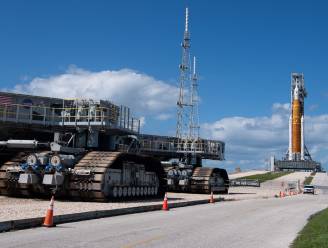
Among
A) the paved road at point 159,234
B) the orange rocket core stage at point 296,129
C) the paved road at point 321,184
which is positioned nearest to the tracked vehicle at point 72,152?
the paved road at point 159,234

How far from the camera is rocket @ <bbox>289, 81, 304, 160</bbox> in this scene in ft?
392

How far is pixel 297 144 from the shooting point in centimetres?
11988

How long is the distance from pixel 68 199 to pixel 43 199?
128 centimetres

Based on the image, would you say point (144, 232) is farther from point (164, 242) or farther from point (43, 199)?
point (43, 199)

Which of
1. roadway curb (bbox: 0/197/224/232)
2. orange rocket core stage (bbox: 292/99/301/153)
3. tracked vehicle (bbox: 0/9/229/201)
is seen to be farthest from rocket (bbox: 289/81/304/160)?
roadway curb (bbox: 0/197/224/232)

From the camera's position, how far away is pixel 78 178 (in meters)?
25.8

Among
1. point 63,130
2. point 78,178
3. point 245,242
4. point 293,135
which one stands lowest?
point 245,242

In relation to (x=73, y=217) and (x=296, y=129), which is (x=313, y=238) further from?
(x=296, y=129)

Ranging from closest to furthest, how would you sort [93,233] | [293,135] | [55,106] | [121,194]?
[93,233] < [121,194] < [55,106] < [293,135]

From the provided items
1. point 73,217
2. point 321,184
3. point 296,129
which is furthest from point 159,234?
point 296,129

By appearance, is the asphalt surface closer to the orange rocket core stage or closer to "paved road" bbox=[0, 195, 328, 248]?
"paved road" bbox=[0, 195, 328, 248]

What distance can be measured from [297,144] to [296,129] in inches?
140

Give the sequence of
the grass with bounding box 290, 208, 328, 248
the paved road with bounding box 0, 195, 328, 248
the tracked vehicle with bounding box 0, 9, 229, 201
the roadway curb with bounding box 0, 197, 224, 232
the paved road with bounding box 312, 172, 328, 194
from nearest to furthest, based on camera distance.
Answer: the grass with bounding box 290, 208, 328, 248, the paved road with bounding box 0, 195, 328, 248, the roadway curb with bounding box 0, 197, 224, 232, the tracked vehicle with bounding box 0, 9, 229, 201, the paved road with bounding box 312, 172, 328, 194

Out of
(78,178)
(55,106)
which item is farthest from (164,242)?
(55,106)
